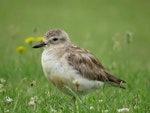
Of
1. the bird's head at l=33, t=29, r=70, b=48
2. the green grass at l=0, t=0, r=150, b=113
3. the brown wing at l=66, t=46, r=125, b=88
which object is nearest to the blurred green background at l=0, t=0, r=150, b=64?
the green grass at l=0, t=0, r=150, b=113

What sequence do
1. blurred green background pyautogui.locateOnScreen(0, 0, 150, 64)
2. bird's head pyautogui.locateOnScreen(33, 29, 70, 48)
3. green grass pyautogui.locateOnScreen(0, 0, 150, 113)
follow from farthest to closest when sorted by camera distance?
blurred green background pyautogui.locateOnScreen(0, 0, 150, 64) → bird's head pyautogui.locateOnScreen(33, 29, 70, 48) → green grass pyautogui.locateOnScreen(0, 0, 150, 113)

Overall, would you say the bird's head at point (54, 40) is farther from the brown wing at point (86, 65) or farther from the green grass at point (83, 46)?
the green grass at point (83, 46)

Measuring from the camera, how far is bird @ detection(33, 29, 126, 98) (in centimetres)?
734

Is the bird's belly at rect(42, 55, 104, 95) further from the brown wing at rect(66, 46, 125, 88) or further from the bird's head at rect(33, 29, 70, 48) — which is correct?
the bird's head at rect(33, 29, 70, 48)

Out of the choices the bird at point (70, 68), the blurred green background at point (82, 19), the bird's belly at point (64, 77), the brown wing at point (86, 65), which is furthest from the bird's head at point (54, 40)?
the blurred green background at point (82, 19)

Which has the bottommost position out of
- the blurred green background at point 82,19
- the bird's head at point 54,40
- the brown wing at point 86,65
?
the blurred green background at point 82,19

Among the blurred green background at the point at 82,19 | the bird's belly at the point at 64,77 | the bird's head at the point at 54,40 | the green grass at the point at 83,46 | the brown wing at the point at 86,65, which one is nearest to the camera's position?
the green grass at the point at 83,46

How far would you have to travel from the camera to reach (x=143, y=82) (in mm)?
10359

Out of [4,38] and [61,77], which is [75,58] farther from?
[4,38]

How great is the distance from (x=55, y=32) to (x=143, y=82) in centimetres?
295

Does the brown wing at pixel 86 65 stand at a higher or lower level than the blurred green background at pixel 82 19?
higher

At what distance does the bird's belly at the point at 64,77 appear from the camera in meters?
7.30

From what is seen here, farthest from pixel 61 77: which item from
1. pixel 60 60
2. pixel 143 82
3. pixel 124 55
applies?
pixel 124 55

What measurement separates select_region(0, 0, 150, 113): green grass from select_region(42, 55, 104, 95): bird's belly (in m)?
0.16
